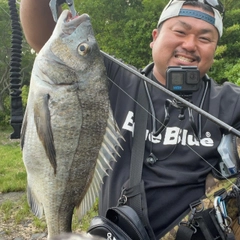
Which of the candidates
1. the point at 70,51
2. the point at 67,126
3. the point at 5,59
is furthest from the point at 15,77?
the point at 5,59

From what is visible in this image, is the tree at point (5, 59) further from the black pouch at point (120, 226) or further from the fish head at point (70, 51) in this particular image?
the black pouch at point (120, 226)

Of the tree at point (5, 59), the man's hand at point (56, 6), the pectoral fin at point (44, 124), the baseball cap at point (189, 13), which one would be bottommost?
the tree at point (5, 59)

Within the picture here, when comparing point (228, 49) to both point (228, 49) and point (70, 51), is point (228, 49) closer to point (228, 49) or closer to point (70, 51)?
point (228, 49)

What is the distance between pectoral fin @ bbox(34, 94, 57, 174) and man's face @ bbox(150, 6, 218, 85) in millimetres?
1137

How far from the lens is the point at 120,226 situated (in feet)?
7.55

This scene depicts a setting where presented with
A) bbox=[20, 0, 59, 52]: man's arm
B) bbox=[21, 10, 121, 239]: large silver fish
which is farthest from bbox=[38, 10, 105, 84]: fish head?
bbox=[20, 0, 59, 52]: man's arm

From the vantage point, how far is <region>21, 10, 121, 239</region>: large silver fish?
2146 millimetres

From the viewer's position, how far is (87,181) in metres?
2.25

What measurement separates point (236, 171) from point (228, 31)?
45.9 feet

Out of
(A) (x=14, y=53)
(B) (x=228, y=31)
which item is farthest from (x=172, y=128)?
(B) (x=228, y=31)

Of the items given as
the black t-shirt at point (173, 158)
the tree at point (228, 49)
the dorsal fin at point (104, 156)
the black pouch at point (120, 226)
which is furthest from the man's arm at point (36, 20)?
the tree at point (228, 49)

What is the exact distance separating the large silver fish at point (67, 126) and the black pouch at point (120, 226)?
0.53 ft

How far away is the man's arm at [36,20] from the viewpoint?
8.15 feet

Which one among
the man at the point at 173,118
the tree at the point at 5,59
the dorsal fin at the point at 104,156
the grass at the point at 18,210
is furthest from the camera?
the tree at the point at 5,59
